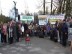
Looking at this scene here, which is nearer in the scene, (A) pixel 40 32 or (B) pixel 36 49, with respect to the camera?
(B) pixel 36 49

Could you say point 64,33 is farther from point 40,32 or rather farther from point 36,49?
point 40,32

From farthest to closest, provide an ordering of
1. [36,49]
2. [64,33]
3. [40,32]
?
[40,32] < [64,33] < [36,49]

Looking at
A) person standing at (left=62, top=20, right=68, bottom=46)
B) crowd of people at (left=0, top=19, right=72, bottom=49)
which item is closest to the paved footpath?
person standing at (left=62, top=20, right=68, bottom=46)

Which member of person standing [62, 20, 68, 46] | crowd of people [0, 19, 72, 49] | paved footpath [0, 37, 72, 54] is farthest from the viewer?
crowd of people [0, 19, 72, 49]

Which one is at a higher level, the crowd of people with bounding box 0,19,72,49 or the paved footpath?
the crowd of people with bounding box 0,19,72,49

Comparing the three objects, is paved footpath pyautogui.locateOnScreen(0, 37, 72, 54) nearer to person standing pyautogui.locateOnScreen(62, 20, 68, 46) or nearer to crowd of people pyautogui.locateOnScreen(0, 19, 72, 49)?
person standing pyautogui.locateOnScreen(62, 20, 68, 46)

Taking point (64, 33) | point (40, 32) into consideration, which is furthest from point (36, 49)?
point (40, 32)

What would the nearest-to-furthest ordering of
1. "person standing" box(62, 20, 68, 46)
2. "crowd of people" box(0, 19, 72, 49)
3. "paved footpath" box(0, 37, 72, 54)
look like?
"paved footpath" box(0, 37, 72, 54)
"person standing" box(62, 20, 68, 46)
"crowd of people" box(0, 19, 72, 49)

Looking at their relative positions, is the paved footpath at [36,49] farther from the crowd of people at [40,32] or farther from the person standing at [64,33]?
the crowd of people at [40,32]

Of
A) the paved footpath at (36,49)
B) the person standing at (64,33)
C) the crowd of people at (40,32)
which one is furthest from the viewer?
the crowd of people at (40,32)

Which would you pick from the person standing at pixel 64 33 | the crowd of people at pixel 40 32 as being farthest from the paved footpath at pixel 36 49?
the crowd of people at pixel 40 32

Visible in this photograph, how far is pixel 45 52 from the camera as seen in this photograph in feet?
55.1

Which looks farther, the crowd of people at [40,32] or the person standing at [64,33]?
the crowd of people at [40,32]

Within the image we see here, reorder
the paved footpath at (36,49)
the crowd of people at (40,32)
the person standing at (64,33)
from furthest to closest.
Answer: the crowd of people at (40,32), the person standing at (64,33), the paved footpath at (36,49)
